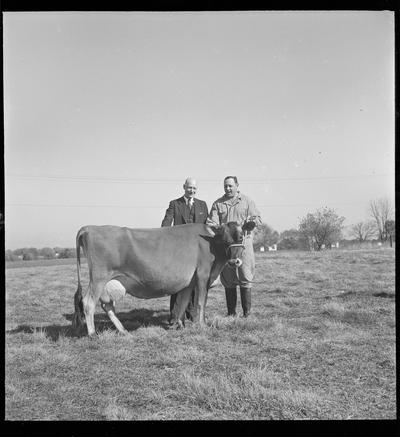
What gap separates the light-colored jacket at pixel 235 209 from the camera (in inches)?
257

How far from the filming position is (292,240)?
9.77 m

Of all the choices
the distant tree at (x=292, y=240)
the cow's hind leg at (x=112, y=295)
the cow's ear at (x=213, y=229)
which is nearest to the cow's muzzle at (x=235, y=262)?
the cow's ear at (x=213, y=229)

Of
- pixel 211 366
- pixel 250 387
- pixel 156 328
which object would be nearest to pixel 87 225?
pixel 156 328

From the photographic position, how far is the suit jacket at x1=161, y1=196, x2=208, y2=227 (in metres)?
6.59

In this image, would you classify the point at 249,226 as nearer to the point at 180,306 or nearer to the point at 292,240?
the point at 180,306

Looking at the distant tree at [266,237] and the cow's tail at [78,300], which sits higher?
the distant tree at [266,237]

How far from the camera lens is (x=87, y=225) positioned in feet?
19.4

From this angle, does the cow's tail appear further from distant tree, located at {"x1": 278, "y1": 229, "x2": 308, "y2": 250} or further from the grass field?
distant tree, located at {"x1": 278, "y1": 229, "x2": 308, "y2": 250}

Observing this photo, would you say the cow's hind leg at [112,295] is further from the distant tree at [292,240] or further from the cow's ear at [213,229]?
the distant tree at [292,240]

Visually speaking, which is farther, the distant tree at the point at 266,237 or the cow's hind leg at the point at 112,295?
the distant tree at the point at 266,237

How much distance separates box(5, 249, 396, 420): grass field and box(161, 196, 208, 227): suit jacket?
63.5 inches

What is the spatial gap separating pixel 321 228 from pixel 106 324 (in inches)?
230

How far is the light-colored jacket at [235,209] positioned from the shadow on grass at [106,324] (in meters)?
1.89
